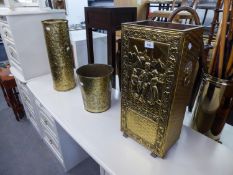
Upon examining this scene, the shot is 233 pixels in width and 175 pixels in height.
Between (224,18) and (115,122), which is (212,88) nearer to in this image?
(224,18)

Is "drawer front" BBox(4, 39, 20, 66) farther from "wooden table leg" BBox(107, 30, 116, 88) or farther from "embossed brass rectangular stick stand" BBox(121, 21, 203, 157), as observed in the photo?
"embossed brass rectangular stick stand" BBox(121, 21, 203, 157)

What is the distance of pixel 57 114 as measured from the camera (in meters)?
0.73

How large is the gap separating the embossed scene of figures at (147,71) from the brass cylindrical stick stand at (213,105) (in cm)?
20

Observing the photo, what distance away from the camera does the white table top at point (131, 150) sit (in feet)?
1.64

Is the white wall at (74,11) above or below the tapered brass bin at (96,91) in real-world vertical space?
above

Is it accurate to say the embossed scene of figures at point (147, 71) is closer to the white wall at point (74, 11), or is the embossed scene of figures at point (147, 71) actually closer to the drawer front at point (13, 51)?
the drawer front at point (13, 51)

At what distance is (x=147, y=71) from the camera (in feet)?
1.51

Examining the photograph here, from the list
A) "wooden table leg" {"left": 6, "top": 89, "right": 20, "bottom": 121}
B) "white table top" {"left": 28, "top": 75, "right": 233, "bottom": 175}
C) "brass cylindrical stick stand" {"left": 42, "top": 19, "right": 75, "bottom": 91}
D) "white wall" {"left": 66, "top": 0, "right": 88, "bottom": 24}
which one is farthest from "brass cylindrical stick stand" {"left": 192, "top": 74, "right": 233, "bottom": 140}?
"white wall" {"left": 66, "top": 0, "right": 88, "bottom": 24}

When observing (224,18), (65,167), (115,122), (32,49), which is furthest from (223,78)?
(65,167)

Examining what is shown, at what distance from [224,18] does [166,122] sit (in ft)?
1.03

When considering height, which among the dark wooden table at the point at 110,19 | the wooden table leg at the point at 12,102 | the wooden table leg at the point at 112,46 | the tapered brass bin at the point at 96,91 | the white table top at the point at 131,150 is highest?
the dark wooden table at the point at 110,19

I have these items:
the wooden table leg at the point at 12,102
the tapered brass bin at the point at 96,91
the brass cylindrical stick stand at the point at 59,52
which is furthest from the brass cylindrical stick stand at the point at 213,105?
the wooden table leg at the point at 12,102

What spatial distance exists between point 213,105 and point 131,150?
0.99 feet

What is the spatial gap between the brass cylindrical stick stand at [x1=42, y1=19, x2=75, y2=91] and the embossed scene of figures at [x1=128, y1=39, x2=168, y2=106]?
0.45m
